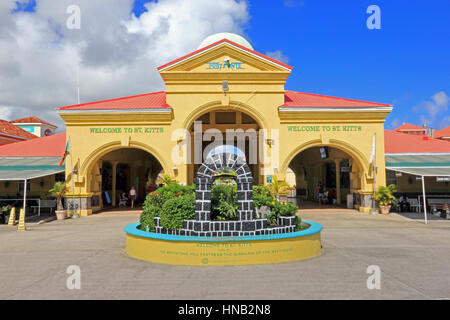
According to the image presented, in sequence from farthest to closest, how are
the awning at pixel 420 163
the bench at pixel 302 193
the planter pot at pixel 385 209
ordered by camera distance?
the bench at pixel 302 193 < the planter pot at pixel 385 209 < the awning at pixel 420 163

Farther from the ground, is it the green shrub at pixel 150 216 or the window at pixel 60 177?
the window at pixel 60 177

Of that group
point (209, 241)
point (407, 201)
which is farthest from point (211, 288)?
point (407, 201)

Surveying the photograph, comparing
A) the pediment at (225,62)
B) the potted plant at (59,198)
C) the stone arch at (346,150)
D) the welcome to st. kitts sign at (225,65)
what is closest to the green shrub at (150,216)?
the potted plant at (59,198)

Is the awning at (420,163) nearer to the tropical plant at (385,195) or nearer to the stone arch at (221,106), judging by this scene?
the tropical plant at (385,195)

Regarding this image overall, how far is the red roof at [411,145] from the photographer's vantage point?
22062 mm

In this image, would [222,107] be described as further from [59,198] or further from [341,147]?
[59,198]

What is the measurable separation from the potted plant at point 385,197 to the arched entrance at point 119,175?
16956 millimetres

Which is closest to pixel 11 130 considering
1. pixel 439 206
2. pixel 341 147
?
pixel 341 147

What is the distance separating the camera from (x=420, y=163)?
19.6 metres

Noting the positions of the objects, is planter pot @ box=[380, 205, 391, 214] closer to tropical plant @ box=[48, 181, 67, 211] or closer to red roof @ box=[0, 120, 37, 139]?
tropical plant @ box=[48, 181, 67, 211]

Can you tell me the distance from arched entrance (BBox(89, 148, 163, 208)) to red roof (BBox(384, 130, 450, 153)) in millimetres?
18413

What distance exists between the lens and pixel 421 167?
61.7 feet
